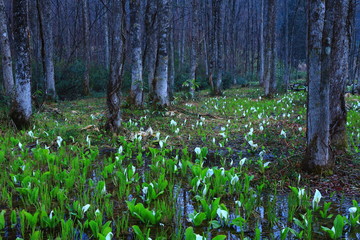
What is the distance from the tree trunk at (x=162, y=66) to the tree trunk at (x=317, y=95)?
6330 millimetres

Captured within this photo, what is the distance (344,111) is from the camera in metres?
4.97

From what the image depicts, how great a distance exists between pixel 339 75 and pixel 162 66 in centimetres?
589

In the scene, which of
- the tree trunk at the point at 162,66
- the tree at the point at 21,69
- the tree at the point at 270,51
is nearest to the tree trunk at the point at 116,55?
the tree at the point at 21,69

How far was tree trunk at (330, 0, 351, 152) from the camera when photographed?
4.79 meters

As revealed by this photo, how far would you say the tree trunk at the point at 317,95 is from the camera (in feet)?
12.4

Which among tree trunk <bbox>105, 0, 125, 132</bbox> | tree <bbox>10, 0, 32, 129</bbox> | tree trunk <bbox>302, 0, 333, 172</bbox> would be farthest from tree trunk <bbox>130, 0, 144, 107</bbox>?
tree trunk <bbox>302, 0, 333, 172</bbox>

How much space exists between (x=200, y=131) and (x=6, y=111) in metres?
4.91

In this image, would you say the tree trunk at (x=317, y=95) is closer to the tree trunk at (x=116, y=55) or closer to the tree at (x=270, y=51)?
the tree trunk at (x=116, y=55)

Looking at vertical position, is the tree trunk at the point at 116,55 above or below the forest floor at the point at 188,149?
above

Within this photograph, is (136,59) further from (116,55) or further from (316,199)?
(316,199)

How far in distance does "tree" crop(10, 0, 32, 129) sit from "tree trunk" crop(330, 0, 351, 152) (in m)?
6.39

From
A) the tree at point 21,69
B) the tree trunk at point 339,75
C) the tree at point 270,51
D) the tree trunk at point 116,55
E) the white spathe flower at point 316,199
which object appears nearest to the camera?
the white spathe flower at point 316,199

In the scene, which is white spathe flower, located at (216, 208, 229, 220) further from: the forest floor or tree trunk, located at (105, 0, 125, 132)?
tree trunk, located at (105, 0, 125, 132)

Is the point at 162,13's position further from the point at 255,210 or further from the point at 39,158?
the point at 255,210
